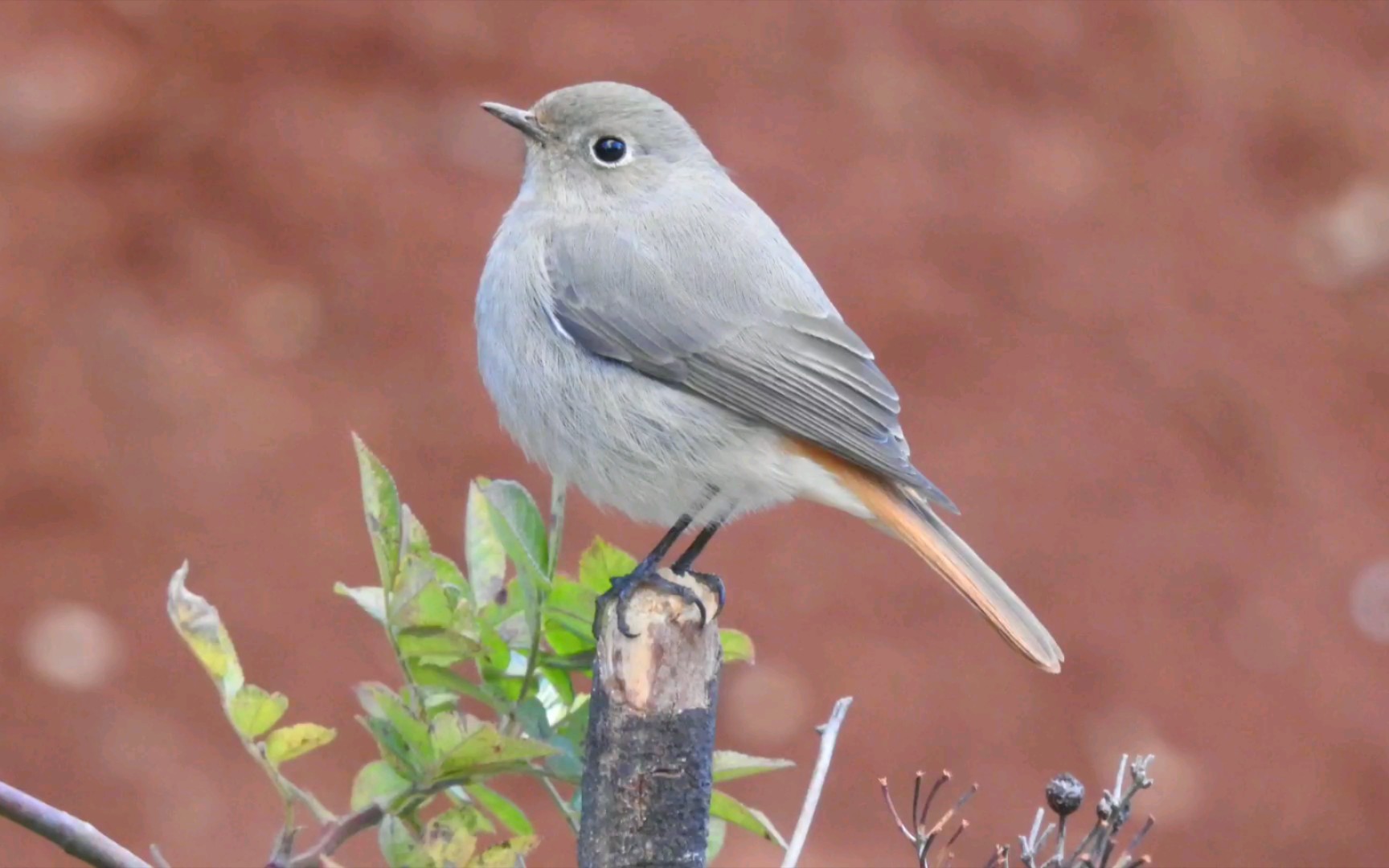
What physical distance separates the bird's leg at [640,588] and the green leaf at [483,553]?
13cm

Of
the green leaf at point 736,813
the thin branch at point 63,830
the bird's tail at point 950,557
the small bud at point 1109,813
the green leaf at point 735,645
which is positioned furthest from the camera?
the bird's tail at point 950,557

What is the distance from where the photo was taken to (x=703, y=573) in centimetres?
289

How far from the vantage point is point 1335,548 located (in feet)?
17.7

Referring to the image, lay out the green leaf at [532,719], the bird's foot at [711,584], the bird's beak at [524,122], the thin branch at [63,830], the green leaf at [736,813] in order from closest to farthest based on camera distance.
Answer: the thin branch at [63,830] → the green leaf at [532,719] → the green leaf at [736,813] → the bird's foot at [711,584] → the bird's beak at [524,122]

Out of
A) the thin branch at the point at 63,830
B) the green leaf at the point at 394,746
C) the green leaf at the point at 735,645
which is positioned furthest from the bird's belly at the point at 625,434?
the thin branch at the point at 63,830

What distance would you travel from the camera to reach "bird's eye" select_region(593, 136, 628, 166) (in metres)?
3.36

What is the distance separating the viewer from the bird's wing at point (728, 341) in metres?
3.04

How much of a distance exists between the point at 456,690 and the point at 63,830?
1.61 feet

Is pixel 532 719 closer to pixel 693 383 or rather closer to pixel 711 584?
pixel 711 584

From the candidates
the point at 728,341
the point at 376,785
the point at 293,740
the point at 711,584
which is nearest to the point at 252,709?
the point at 293,740

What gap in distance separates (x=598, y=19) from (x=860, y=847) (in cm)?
262

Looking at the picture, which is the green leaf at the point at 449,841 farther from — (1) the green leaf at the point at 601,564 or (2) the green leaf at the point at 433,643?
(1) the green leaf at the point at 601,564

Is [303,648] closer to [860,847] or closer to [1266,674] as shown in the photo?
[860,847]

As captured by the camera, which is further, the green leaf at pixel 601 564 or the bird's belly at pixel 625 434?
the bird's belly at pixel 625 434
